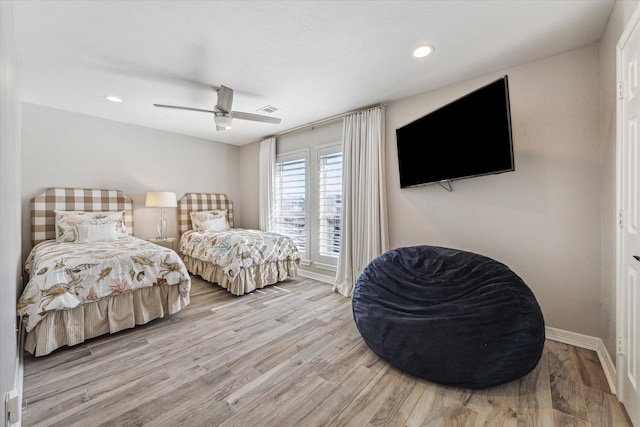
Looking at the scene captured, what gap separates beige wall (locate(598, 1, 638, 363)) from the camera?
5.85ft

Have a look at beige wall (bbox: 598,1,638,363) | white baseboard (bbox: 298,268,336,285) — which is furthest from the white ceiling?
white baseboard (bbox: 298,268,336,285)

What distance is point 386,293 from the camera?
2.22 metres

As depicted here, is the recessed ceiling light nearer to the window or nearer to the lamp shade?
the window

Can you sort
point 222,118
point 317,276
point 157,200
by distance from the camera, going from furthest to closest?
point 317,276
point 157,200
point 222,118

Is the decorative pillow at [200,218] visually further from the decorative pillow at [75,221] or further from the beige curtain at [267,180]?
the decorative pillow at [75,221]

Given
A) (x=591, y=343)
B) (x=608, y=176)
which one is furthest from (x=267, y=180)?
(x=591, y=343)

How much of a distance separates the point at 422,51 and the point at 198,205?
4.29 meters

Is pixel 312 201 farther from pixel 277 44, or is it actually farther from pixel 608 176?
pixel 608 176

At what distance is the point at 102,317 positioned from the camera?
7.54ft

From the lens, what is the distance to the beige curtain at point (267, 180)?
4672mm

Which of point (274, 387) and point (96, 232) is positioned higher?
point (96, 232)

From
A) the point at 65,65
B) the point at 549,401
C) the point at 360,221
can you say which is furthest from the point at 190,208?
the point at 549,401

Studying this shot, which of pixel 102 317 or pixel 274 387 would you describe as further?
pixel 102 317

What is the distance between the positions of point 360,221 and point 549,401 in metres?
2.29
